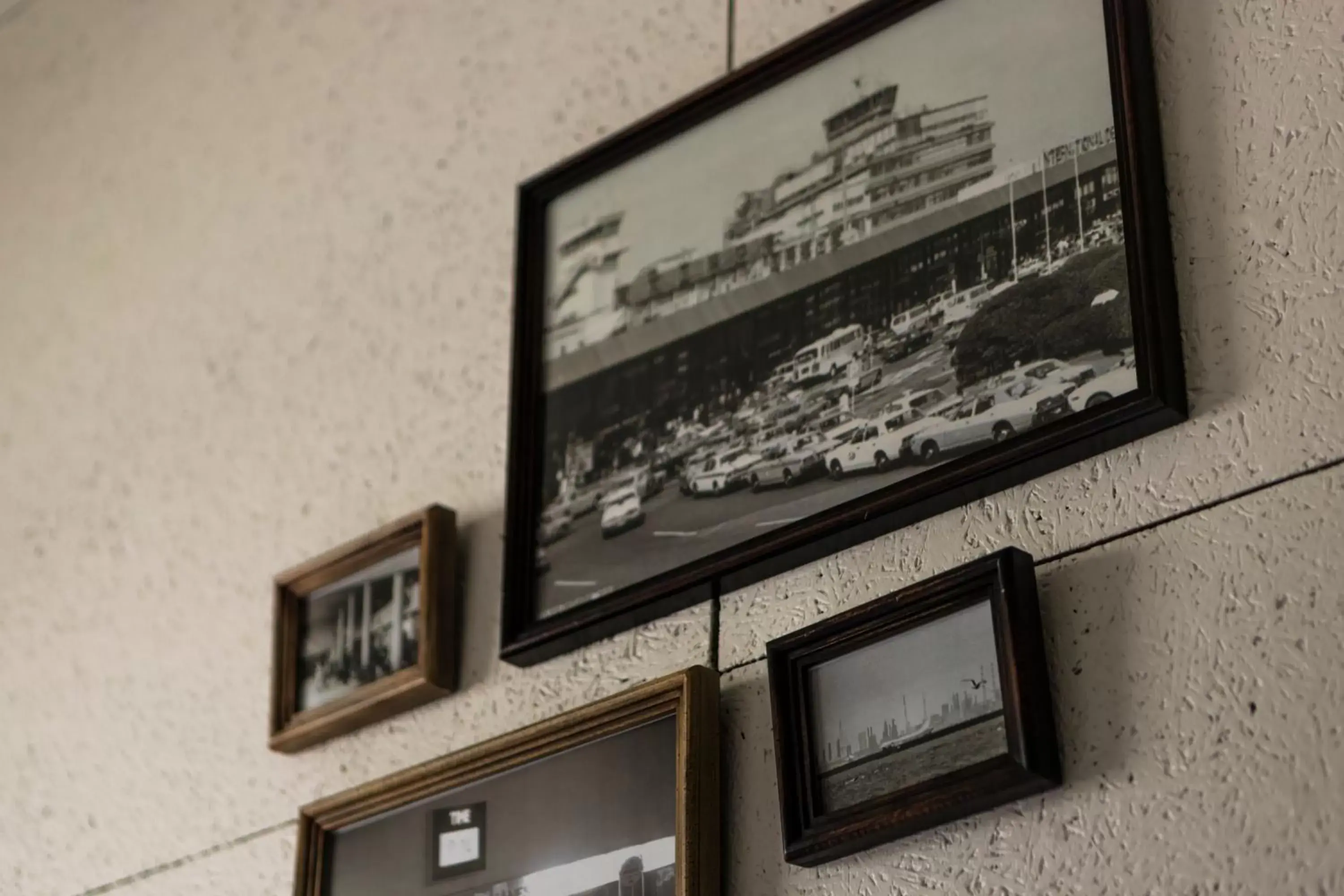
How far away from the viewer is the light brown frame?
3.91 ft

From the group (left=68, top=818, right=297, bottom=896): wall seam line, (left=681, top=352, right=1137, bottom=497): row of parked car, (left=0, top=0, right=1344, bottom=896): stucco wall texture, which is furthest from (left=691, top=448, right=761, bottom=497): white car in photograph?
(left=68, top=818, right=297, bottom=896): wall seam line

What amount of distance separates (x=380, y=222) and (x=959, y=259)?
0.78m

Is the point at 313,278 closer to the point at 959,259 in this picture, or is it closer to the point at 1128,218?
the point at 959,259

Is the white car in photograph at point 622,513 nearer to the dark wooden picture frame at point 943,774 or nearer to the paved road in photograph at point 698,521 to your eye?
the paved road in photograph at point 698,521

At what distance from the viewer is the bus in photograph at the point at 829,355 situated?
52.3 inches

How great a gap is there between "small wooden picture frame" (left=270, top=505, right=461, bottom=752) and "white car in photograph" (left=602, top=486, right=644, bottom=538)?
17 cm

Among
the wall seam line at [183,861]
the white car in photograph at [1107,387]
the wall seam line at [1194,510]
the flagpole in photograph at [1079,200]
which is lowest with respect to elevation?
the wall seam line at [183,861]

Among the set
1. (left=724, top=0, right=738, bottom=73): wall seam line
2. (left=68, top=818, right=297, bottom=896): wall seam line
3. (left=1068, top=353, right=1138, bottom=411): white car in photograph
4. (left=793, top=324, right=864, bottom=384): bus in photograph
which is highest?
(left=724, top=0, right=738, bottom=73): wall seam line

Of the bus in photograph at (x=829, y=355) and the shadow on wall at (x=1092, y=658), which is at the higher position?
the bus in photograph at (x=829, y=355)

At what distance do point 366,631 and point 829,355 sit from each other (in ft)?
1.71

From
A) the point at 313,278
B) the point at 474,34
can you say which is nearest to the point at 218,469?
the point at 313,278

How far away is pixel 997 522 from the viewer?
3.91 ft

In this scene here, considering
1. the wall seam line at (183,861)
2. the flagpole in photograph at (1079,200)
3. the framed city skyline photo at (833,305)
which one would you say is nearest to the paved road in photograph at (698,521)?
the framed city skyline photo at (833,305)

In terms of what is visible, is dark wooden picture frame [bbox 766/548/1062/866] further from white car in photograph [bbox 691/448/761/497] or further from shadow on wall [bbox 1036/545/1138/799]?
white car in photograph [bbox 691/448/761/497]
